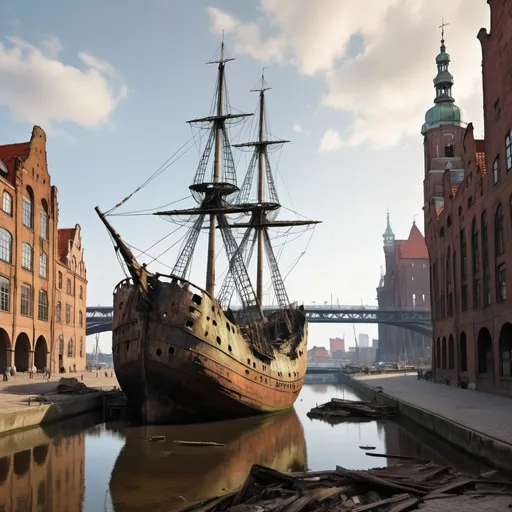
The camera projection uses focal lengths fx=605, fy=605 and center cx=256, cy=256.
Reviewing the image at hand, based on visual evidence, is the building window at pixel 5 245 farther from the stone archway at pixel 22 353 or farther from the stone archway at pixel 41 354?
the stone archway at pixel 41 354

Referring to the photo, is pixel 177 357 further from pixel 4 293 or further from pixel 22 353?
pixel 22 353

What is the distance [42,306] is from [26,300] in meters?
3.52

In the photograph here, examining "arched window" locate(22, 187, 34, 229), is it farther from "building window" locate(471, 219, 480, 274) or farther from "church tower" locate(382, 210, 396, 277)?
"church tower" locate(382, 210, 396, 277)

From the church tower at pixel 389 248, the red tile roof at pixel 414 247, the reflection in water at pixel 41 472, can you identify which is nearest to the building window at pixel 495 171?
the reflection in water at pixel 41 472

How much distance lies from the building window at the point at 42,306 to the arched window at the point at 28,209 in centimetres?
599

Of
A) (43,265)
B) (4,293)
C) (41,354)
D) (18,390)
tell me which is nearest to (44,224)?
(43,265)

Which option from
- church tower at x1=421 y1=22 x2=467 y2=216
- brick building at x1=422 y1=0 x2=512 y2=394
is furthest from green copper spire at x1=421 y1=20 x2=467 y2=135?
brick building at x1=422 y1=0 x2=512 y2=394

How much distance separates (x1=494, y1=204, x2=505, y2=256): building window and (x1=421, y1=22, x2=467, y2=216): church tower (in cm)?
5068

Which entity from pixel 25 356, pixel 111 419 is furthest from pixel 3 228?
pixel 111 419

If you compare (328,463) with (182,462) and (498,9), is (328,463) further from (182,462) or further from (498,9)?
(498,9)

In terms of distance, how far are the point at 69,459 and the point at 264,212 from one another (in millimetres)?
33863

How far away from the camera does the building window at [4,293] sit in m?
41.7

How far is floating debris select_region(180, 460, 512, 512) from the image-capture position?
35.8ft

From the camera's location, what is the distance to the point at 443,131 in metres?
83.2
